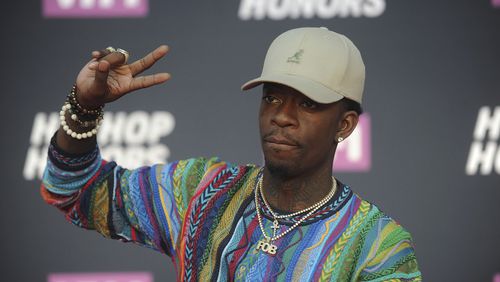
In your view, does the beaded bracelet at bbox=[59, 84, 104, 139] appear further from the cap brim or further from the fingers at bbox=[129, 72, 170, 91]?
the cap brim

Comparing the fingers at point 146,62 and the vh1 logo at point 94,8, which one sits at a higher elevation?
the vh1 logo at point 94,8

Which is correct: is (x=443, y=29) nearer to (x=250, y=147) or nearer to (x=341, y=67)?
(x=250, y=147)

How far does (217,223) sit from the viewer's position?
1851 millimetres

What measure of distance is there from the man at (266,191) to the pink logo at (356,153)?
1604 mm

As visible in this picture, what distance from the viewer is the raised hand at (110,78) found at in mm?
1764

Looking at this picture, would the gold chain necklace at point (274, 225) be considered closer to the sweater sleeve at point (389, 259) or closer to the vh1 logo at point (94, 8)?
the sweater sleeve at point (389, 259)

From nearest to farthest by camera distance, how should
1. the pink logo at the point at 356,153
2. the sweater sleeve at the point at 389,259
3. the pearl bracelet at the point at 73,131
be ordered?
the sweater sleeve at the point at 389,259 < the pearl bracelet at the point at 73,131 < the pink logo at the point at 356,153

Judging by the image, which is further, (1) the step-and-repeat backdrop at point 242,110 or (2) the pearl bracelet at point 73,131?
(1) the step-and-repeat backdrop at point 242,110

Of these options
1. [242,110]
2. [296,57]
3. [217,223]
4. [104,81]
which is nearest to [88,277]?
[242,110]

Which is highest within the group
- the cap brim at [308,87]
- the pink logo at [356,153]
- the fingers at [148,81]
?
the cap brim at [308,87]

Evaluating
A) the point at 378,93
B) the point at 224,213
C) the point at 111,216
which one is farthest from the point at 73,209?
the point at 378,93

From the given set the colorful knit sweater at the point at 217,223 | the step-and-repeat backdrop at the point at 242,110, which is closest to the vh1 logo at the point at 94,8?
the step-and-repeat backdrop at the point at 242,110

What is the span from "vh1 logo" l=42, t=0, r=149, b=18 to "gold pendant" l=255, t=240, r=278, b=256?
199cm

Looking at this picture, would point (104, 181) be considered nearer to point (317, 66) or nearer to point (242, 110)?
point (317, 66)
